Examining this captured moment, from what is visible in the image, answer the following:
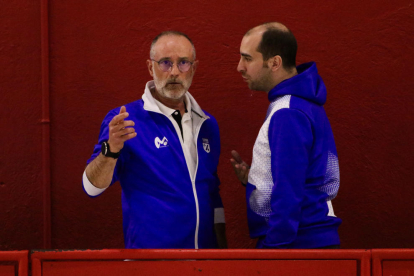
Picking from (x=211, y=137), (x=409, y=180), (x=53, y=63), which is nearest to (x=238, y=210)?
(x=211, y=137)

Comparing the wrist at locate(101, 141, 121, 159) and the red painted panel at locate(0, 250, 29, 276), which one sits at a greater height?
the wrist at locate(101, 141, 121, 159)

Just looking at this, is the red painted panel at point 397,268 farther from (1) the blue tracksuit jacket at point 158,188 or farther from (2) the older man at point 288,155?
(1) the blue tracksuit jacket at point 158,188

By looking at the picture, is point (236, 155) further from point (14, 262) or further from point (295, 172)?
point (14, 262)

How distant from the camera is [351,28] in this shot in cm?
293

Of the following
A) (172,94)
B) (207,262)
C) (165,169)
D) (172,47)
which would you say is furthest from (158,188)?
(172,47)

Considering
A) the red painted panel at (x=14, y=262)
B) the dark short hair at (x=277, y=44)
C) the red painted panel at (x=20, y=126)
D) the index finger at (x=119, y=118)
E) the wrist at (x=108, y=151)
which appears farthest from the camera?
the red painted panel at (x=20, y=126)

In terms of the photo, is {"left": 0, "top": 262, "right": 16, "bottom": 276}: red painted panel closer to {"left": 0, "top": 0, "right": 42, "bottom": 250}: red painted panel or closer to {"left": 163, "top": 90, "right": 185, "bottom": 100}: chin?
{"left": 163, "top": 90, "right": 185, "bottom": 100}: chin

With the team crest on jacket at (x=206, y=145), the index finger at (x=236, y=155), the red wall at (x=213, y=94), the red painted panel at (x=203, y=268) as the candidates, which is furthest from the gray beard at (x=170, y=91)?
the red painted panel at (x=203, y=268)

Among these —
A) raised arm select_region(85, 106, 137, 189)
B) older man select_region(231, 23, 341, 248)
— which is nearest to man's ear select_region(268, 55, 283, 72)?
older man select_region(231, 23, 341, 248)

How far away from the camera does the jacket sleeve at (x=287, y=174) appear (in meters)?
1.83

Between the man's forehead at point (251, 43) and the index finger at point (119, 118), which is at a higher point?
the man's forehead at point (251, 43)

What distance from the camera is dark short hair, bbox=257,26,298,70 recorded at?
6.85 ft

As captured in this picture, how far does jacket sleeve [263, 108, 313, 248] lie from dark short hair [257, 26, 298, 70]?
1.04 ft

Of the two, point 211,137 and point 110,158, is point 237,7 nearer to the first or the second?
point 211,137
